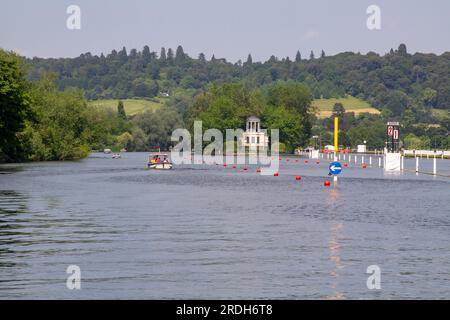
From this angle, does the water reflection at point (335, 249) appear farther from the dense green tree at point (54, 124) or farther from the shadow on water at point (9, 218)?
the dense green tree at point (54, 124)

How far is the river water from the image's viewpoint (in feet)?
71.6

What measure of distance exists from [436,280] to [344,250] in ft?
20.9

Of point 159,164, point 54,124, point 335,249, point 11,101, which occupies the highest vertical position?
point 11,101

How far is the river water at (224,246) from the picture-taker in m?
21.8

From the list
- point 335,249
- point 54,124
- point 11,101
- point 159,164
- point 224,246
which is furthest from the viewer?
point 54,124

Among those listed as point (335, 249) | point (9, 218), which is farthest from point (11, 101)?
point (335, 249)

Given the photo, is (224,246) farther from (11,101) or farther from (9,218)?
(11,101)

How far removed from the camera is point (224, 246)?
3009cm

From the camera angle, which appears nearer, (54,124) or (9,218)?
(9,218)

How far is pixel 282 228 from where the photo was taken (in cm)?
3666

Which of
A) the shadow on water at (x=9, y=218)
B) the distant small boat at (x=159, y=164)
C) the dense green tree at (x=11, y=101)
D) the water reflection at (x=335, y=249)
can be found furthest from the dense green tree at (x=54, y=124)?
the water reflection at (x=335, y=249)

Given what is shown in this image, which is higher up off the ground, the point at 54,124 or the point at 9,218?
the point at 54,124

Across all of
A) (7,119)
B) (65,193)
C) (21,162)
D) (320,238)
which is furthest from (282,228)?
(21,162)
